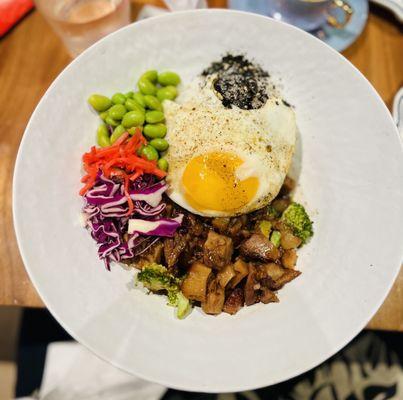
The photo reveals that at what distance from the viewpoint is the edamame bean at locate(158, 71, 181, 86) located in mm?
3047

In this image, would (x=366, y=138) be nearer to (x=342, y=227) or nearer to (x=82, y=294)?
(x=342, y=227)

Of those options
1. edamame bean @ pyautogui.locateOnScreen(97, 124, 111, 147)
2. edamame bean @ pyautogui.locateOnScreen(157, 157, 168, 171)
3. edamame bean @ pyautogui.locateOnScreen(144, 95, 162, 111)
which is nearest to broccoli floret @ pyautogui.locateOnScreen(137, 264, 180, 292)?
edamame bean @ pyautogui.locateOnScreen(157, 157, 168, 171)

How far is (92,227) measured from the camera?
2777 mm

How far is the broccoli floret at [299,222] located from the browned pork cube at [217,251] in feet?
1.58

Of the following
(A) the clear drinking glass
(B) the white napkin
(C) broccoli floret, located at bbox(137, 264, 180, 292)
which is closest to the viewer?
(C) broccoli floret, located at bbox(137, 264, 180, 292)

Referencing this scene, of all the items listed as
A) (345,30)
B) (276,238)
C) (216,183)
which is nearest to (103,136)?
(216,183)

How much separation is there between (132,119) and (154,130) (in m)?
0.17

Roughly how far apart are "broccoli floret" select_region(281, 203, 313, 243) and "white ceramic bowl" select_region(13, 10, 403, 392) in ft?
0.25

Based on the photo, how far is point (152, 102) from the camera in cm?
296

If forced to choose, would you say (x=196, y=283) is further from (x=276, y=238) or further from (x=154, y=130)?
(x=154, y=130)

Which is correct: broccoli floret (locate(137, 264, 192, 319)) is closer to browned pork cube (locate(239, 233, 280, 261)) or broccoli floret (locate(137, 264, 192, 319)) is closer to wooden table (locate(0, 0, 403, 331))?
browned pork cube (locate(239, 233, 280, 261))

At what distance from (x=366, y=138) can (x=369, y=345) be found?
7.43ft

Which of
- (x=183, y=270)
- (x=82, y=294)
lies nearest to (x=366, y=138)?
(x=183, y=270)

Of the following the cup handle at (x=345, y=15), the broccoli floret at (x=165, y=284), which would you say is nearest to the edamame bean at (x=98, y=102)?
the broccoli floret at (x=165, y=284)
